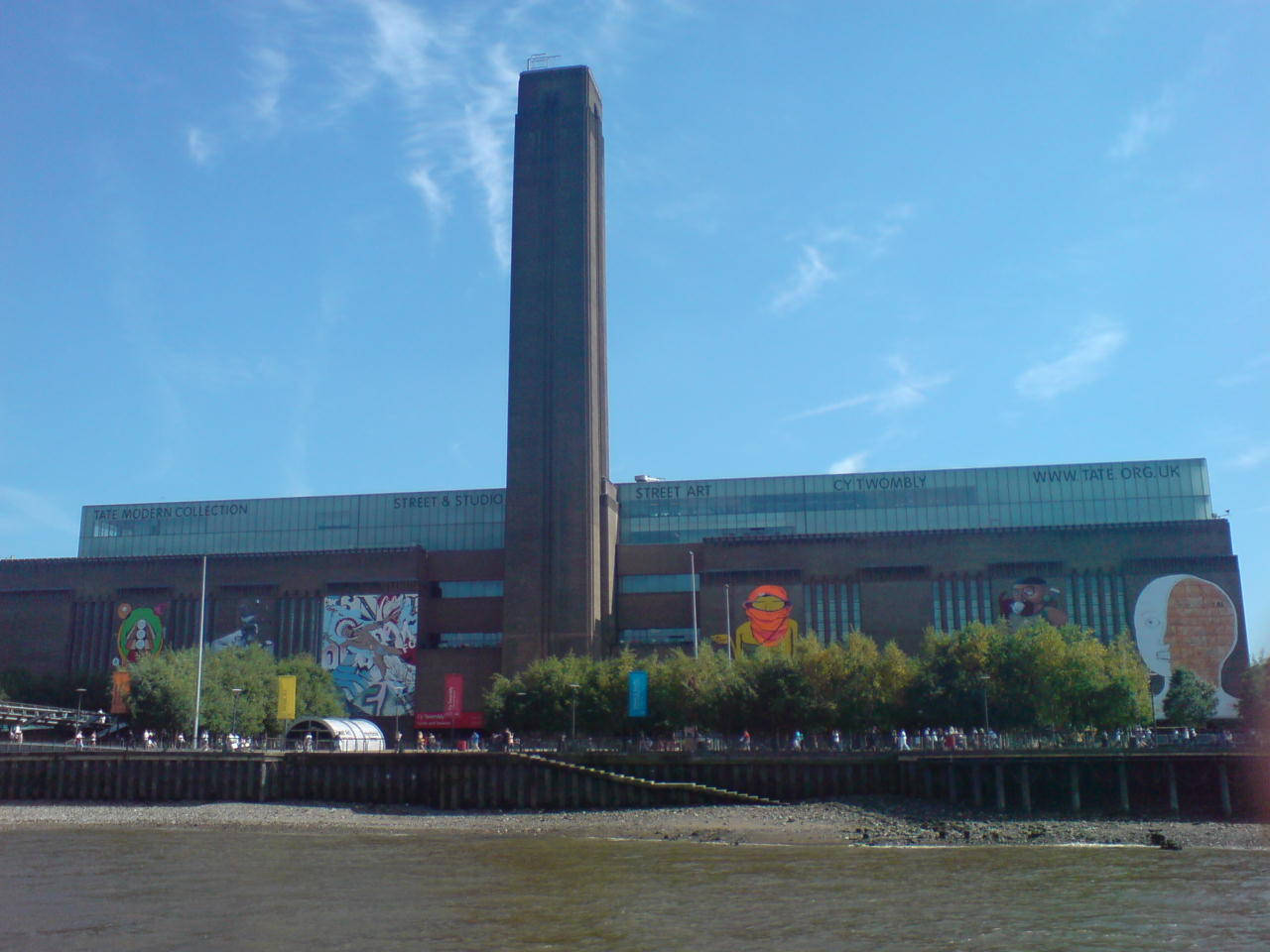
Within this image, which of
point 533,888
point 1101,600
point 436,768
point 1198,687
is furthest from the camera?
point 1101,600

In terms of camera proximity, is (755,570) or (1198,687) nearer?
(1198,687)

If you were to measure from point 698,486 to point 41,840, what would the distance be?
7399cm

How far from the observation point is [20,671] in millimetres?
120125

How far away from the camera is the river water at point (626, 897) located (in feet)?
112

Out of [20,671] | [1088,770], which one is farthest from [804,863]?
[20,671]

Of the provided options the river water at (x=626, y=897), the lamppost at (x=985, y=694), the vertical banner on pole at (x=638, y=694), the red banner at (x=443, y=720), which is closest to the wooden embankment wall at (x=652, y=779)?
the vertical banner on pole at (x=638, y=694)

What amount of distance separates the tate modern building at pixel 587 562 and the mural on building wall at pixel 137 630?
9.9 inches

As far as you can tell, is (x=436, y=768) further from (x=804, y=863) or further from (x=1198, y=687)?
(x=1198, y=687)

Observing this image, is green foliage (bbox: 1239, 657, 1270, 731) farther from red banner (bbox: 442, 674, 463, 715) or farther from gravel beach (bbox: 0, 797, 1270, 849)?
red banner (bbox: 442, 674, 463, 715)

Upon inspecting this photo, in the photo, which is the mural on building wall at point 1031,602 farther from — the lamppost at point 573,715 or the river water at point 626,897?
the river water at point 626,897

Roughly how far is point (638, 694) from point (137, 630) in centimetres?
6090

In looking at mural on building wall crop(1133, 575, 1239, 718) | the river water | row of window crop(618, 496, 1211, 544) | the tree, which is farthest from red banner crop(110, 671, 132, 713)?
the tree

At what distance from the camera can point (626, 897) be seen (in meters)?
40.7

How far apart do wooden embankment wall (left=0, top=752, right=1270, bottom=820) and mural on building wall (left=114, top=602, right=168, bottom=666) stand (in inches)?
1506
